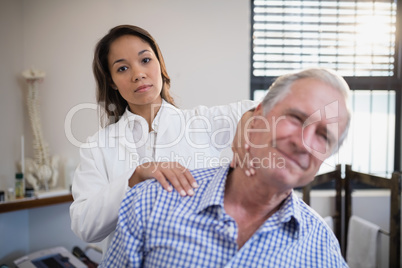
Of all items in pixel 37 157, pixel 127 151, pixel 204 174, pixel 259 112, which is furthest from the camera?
pixel 37 157

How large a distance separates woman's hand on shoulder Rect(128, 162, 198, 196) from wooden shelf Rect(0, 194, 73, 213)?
4.07 ft

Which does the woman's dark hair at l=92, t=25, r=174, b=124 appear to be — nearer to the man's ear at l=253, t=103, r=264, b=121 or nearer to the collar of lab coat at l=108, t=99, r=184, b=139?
the collar of lab coat at l=108, t=99, r=184, b=139

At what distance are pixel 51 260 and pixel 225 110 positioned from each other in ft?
4.60

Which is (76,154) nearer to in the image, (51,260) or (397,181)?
(51,260)

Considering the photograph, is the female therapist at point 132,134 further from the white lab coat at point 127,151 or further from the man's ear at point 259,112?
the man's ear at point 259,112

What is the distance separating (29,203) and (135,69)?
4.23 ft

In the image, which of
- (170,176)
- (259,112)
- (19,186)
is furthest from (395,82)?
(19,186)

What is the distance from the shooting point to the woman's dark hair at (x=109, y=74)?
1.15m

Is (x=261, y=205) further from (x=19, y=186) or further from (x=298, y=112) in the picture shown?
(x=19, y=186)

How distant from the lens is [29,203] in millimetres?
1965

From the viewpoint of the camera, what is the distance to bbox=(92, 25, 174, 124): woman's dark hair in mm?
1153

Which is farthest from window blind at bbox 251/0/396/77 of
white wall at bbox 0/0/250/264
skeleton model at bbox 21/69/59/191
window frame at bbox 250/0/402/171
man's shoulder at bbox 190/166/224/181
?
man's shoulder at bbox 190/166/224/181

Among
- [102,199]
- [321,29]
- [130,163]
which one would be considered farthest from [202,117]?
[321,29]

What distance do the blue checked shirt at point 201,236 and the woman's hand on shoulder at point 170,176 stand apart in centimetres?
2
